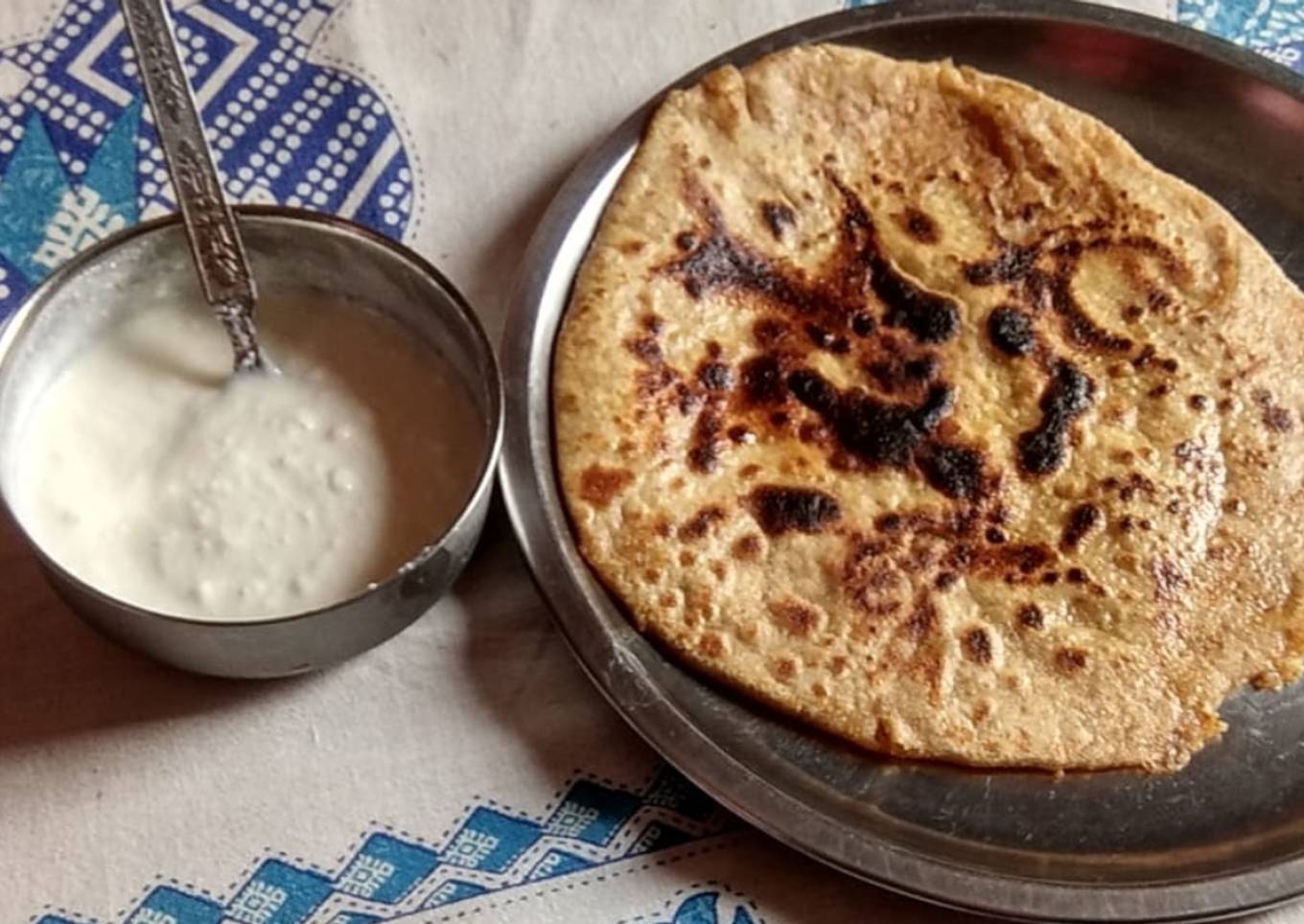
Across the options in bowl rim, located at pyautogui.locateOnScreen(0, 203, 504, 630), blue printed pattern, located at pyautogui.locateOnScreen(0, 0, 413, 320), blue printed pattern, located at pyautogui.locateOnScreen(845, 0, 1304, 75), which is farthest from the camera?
blue printed pattern, located at pyautogui.locateOnScreen(845, 0, 1304, 75)

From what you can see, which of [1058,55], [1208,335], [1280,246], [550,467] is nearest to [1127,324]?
[1208,335]

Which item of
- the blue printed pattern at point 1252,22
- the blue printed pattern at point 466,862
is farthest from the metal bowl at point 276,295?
the blue printed pattern at point 1252,22

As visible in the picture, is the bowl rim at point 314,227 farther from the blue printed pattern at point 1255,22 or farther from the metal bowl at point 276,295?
the blue printed pattern at point 1255,22

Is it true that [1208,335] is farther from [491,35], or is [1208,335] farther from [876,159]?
[491,35]

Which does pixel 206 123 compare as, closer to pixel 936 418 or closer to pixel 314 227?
pixel 314 227

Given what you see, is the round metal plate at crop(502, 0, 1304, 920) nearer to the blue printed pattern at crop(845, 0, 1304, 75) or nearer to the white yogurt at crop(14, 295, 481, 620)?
the white yogurt at crop(14, 295, 481, 620)

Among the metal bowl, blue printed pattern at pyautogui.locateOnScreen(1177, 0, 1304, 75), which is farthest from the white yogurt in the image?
blue printed pattern at pyautogui.locateOnScreen(1177, 0, 1304, 75)
